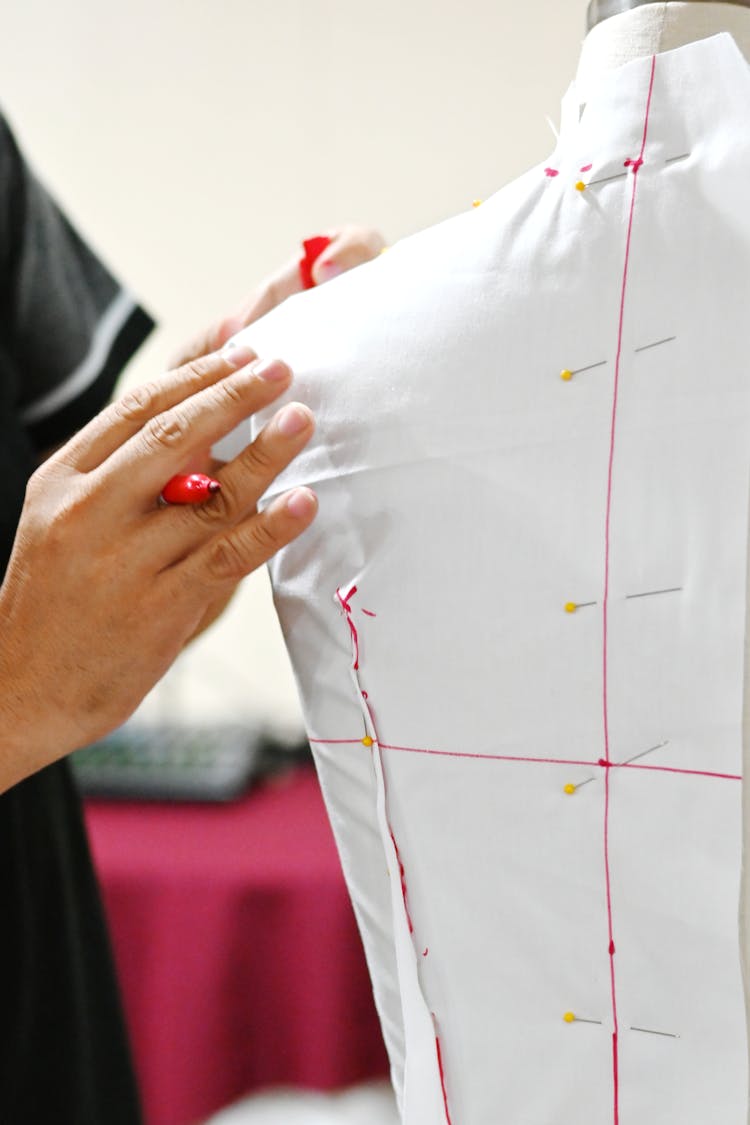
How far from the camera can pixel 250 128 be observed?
1.92 metres

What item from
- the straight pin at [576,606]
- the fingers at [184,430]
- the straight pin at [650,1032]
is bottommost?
the straight pin at [650,1032]

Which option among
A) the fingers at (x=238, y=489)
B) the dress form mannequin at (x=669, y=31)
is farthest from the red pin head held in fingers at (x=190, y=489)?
the dress form mannequin at (x=669, y=31)

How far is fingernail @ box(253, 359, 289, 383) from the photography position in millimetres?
543

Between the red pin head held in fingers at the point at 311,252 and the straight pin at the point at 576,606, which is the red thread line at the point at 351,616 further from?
the red pin head held in fingers at the point at 311,252

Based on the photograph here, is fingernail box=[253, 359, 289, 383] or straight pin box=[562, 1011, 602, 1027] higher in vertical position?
fingernail box=[253, 359, 289, 383]

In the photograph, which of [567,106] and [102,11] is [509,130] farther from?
[567,106]

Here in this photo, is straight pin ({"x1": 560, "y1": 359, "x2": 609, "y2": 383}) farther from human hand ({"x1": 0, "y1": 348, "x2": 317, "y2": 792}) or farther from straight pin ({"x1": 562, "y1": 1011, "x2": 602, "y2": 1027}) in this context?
straight pin ({"x1": 562, "y1": 1011, "x2": 602, "y2": 1027})

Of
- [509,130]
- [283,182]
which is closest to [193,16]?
[283,182]

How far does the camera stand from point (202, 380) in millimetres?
564

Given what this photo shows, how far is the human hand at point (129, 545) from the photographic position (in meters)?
0.54

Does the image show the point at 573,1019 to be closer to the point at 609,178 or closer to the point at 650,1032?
the point at 650,1032

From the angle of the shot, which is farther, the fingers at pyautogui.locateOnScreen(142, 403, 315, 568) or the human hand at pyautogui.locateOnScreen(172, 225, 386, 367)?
the human hand at pyautogui.locateOnScreen(172, 225, 386, 367)

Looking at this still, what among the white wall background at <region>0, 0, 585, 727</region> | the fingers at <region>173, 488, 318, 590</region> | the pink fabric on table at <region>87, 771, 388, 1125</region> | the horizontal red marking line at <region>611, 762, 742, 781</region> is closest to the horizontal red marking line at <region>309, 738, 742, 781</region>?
the horizontal red marking line at <region>611, 762, 742, 781</region>

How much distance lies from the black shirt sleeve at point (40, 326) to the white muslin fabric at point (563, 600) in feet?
1.59
